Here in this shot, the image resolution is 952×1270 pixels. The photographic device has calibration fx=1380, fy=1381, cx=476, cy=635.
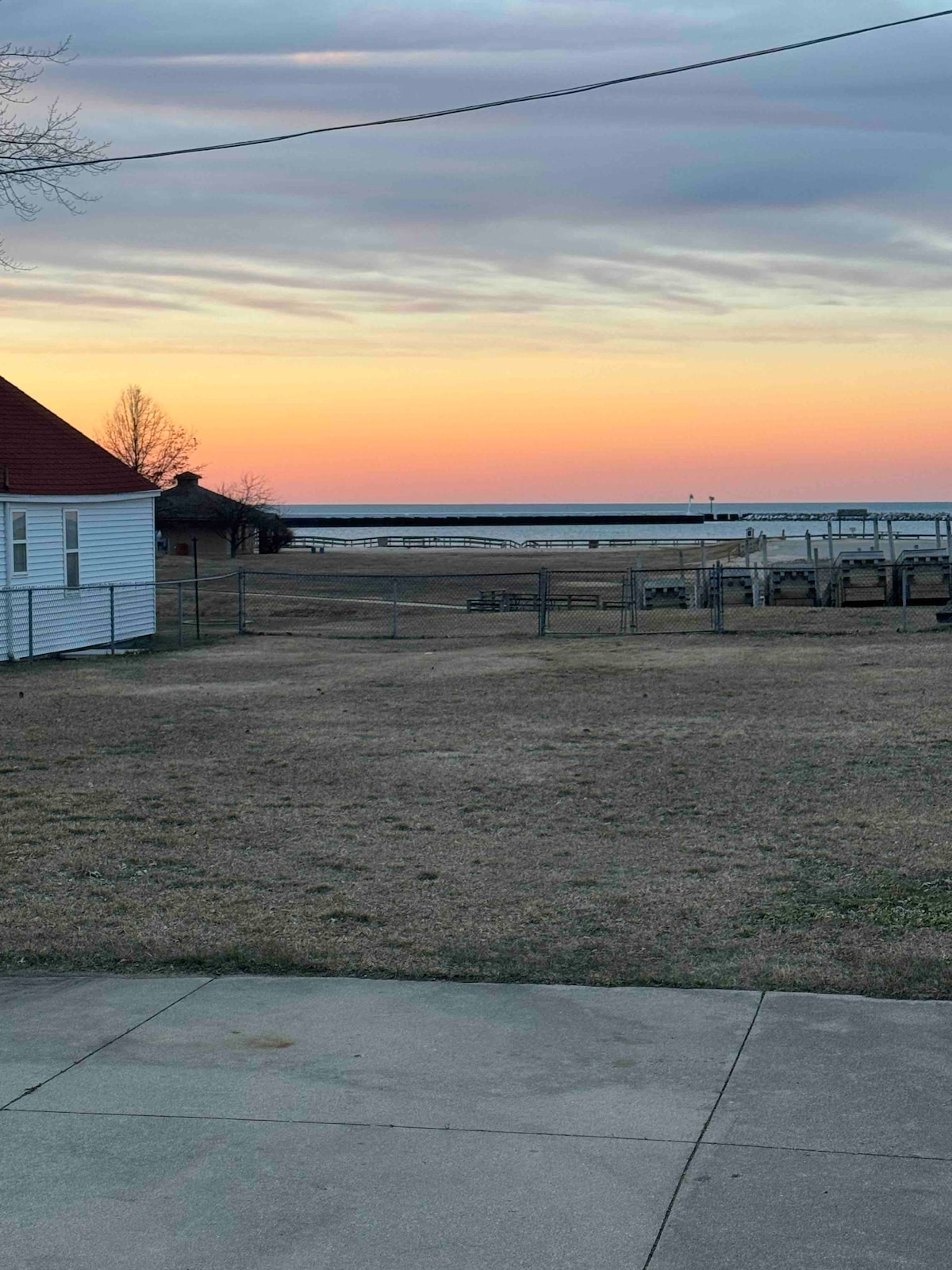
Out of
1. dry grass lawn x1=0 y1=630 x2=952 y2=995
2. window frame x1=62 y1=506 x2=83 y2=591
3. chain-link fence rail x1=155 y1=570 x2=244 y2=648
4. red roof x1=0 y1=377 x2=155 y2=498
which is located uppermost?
red roof x1=0 y1=377 x2=155 y2=498

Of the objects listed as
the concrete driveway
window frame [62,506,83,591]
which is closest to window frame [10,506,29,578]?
window frame [62,506,83,591]

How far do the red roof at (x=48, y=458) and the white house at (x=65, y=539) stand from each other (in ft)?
0.08

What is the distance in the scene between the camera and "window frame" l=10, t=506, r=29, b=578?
78.5ft

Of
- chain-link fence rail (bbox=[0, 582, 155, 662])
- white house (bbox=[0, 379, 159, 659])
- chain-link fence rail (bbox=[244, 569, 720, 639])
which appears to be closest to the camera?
chain-link fence rail (bbox=[0, 582, 155, 662])

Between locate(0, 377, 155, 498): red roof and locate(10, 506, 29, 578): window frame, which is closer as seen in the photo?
locate(10, 506, 29, 578): window frame

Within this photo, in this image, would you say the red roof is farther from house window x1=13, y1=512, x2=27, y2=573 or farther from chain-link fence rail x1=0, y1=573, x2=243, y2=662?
chain-link fence rail x1=0, y1=573, x2=243, y2=662

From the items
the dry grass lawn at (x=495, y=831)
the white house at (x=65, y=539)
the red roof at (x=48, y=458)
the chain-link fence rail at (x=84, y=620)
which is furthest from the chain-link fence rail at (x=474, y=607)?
the dry grass lawn at (x=495, y=831)

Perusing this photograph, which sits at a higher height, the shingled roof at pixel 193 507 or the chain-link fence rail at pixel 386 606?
the shingled roof at pixel 193 507

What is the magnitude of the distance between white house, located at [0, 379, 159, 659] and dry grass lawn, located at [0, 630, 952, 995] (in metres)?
5.99

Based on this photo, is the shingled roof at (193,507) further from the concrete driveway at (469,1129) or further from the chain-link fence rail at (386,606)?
the concrete driveway at (469,1129)

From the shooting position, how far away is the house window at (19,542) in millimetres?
24109

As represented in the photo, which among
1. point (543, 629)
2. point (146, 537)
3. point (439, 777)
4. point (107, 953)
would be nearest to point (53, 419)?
point (146, 537)

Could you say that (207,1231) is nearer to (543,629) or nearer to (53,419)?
(543,629)

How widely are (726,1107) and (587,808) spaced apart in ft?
18.5
